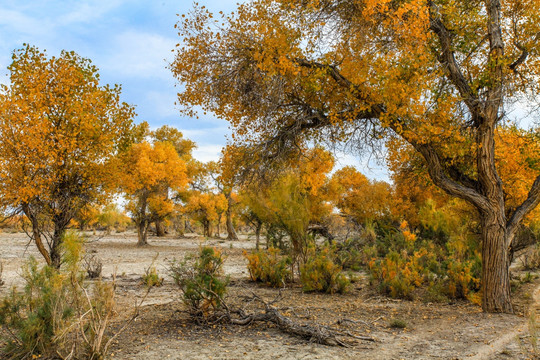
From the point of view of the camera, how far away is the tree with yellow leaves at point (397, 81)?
6.54 m

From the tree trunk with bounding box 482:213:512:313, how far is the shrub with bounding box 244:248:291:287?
426 centimetres

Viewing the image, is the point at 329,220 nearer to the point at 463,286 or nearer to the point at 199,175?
the point at 463,286

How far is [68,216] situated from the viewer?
9633 mm

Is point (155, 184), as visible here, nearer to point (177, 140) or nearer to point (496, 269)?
point (177, 140)

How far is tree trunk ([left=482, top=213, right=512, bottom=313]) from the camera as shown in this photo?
23.5ft

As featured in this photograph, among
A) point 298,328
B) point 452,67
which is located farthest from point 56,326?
point 452,67

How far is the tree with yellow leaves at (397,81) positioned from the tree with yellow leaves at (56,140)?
2.79 metres

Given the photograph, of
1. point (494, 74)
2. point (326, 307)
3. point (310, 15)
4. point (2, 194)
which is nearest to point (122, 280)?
point (2, 194)

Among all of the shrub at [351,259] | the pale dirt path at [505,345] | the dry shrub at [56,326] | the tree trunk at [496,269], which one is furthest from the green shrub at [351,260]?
the dry shrub at [56,326]

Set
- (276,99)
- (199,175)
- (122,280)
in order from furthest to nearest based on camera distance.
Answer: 1. (199,175)
2. (122,280)
3. (276,99)

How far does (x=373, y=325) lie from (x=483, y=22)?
215 inches

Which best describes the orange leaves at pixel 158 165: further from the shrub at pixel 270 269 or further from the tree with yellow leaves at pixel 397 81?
the tree with yellow leaves at pixel 397 81

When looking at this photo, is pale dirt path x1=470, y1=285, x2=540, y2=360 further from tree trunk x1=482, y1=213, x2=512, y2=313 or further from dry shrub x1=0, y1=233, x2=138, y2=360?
dry shrub x1=0, y1=233, x2=138, y2=360

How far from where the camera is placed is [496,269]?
23.6 ft
